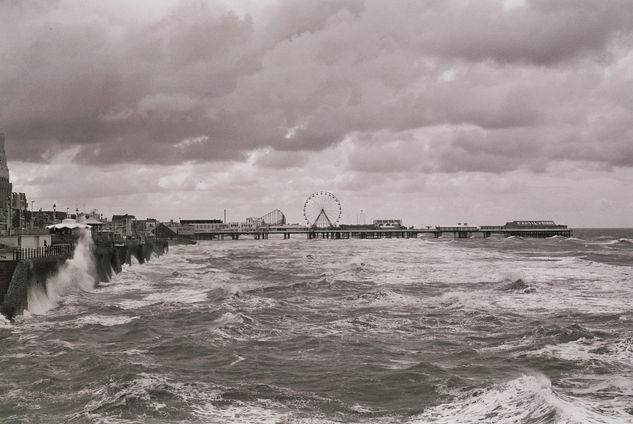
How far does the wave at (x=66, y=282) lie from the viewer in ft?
103

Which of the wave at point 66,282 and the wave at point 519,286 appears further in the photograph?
the wave at point 519,286

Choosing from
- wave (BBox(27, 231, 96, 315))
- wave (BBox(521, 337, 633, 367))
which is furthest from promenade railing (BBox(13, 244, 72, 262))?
wave (BBox(521, 337, 633, 367))

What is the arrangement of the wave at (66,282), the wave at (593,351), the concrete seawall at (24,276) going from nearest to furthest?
the wave at (593,351), the concrete seawall at (24,276), the wave at (66,282)

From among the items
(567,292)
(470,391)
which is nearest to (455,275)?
(567,292)

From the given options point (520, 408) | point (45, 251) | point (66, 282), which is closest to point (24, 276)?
point (45, 251)

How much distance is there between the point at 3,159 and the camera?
576 ft

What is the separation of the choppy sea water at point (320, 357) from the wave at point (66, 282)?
0.22 m

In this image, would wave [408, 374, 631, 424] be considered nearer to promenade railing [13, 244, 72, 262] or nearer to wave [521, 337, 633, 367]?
wave [521, 337, 633, 367]

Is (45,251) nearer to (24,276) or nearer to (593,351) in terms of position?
(24,276)

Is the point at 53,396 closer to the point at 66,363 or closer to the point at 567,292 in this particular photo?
the point at 66,363

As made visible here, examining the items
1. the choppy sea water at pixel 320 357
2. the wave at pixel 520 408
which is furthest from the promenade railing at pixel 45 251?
the wave at pixel 520 408

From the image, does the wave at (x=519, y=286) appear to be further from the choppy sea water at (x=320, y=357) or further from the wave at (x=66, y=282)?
the wave at (x=66, y=282)

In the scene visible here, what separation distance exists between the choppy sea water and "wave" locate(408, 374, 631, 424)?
6 centimetres

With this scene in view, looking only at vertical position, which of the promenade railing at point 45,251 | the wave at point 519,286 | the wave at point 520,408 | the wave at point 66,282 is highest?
the promenade railing at point 45,251
